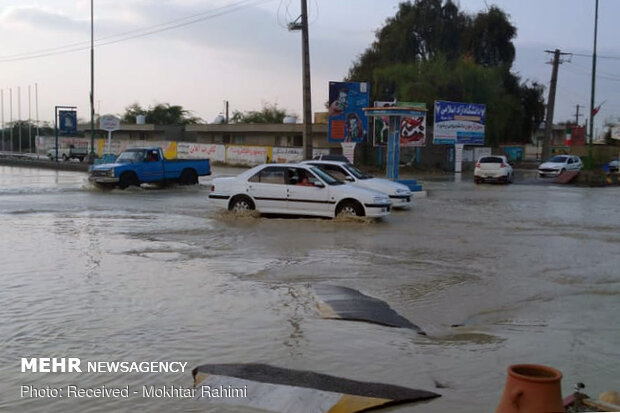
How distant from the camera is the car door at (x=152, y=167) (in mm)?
25969

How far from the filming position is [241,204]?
16.5 meters

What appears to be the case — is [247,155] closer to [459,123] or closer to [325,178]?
[459,123]

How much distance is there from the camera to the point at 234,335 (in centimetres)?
663

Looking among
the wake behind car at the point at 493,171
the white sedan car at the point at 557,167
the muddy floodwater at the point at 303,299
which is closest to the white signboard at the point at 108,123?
the wake behind car at the point at 493,171

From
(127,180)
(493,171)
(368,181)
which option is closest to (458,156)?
(493,171)

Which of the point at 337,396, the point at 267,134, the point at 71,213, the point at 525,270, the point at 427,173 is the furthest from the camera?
the point at 267,134

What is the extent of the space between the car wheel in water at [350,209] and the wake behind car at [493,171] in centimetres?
2061

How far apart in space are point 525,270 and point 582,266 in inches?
45.6

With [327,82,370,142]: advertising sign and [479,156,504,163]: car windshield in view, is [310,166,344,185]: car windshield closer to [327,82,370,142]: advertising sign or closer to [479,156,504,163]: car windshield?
[479,156,504,163]: car windshield

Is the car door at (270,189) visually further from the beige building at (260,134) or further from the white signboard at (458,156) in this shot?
the beige building at (260,134)

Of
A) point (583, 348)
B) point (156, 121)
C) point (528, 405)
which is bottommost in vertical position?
point (583, 348)

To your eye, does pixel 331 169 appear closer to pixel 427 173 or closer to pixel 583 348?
pixel 583 348

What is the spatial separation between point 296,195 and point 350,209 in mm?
1362

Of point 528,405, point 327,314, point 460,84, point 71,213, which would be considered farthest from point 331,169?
point 460,84
